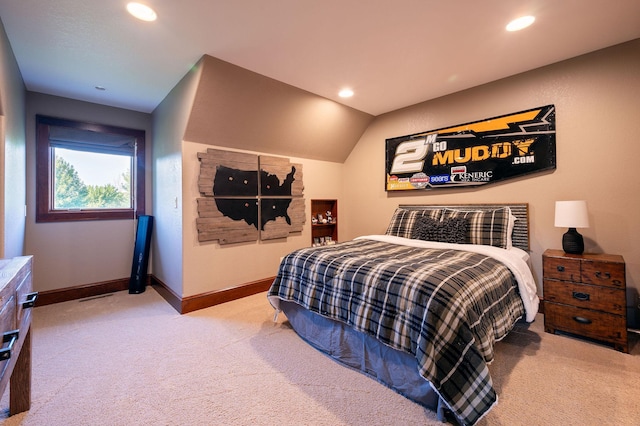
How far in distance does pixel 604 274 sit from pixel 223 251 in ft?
11.6

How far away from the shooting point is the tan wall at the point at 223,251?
298 cm

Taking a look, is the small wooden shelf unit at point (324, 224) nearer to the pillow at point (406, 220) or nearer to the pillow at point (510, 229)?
the pillow at point (406, 220)

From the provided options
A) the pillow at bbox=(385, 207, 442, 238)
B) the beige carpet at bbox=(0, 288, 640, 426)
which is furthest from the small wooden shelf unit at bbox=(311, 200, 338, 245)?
the beige carpet at bbox=(0, 288, 640, 426)

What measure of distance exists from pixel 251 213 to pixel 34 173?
8.05 feet

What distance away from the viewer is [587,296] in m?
2.20

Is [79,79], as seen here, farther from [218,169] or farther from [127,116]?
[218,169]

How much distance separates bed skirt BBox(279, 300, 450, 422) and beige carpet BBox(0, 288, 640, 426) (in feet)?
0.19

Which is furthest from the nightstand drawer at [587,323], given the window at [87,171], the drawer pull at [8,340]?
the window at [87,171]

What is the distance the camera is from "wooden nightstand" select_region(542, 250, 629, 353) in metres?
2.10

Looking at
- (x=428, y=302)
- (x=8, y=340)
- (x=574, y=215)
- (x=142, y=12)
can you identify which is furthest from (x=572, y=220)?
(x=142, y=12)

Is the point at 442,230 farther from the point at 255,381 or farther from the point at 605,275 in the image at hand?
the point at 255,381

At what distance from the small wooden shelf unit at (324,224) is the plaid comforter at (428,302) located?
75.7 inches

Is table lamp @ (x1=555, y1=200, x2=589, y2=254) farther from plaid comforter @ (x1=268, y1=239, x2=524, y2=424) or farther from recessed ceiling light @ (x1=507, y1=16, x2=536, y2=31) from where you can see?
recessed ceiling light @ (x1=507, y1=16, x2=536, y2=31)

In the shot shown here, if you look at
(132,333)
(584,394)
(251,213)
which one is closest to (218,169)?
(251,213)
